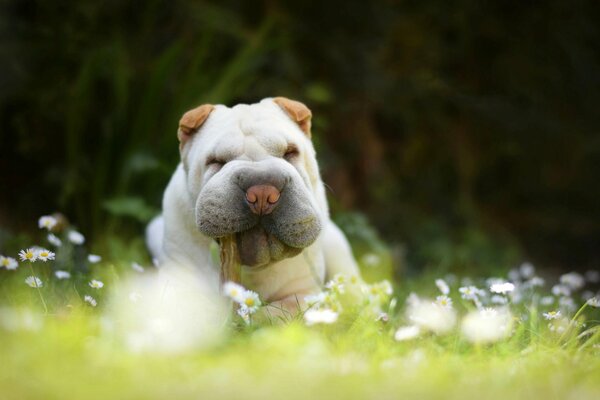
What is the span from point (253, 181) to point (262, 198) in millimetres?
72

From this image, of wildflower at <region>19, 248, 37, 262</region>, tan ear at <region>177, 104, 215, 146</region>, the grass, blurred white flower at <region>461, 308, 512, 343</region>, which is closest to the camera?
the grass

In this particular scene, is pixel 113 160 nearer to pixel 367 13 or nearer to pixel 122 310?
pixel 367 13

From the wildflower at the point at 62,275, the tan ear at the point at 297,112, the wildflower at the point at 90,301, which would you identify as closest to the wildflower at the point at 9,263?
the wildflower at the point at 62,275

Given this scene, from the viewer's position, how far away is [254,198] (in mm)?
2641

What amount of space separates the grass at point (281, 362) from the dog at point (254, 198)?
13.3 inches

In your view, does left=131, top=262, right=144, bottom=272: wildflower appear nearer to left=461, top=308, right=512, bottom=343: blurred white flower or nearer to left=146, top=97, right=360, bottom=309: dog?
left=146, top=97, right=360, bottom=309: dog

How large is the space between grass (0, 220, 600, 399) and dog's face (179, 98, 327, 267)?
1.05 ft

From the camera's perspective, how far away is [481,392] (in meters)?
1.90

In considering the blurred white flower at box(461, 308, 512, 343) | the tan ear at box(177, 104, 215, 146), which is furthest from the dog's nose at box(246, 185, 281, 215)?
the blurred white flower at box(461, 308, 512, 343)

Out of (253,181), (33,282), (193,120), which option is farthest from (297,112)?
(33,282)

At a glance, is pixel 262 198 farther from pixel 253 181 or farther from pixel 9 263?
pixel 9 263

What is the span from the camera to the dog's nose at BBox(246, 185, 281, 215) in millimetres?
2639

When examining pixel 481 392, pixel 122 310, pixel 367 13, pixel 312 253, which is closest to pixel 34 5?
pixel 367 13

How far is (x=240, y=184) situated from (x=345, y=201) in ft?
11.3
